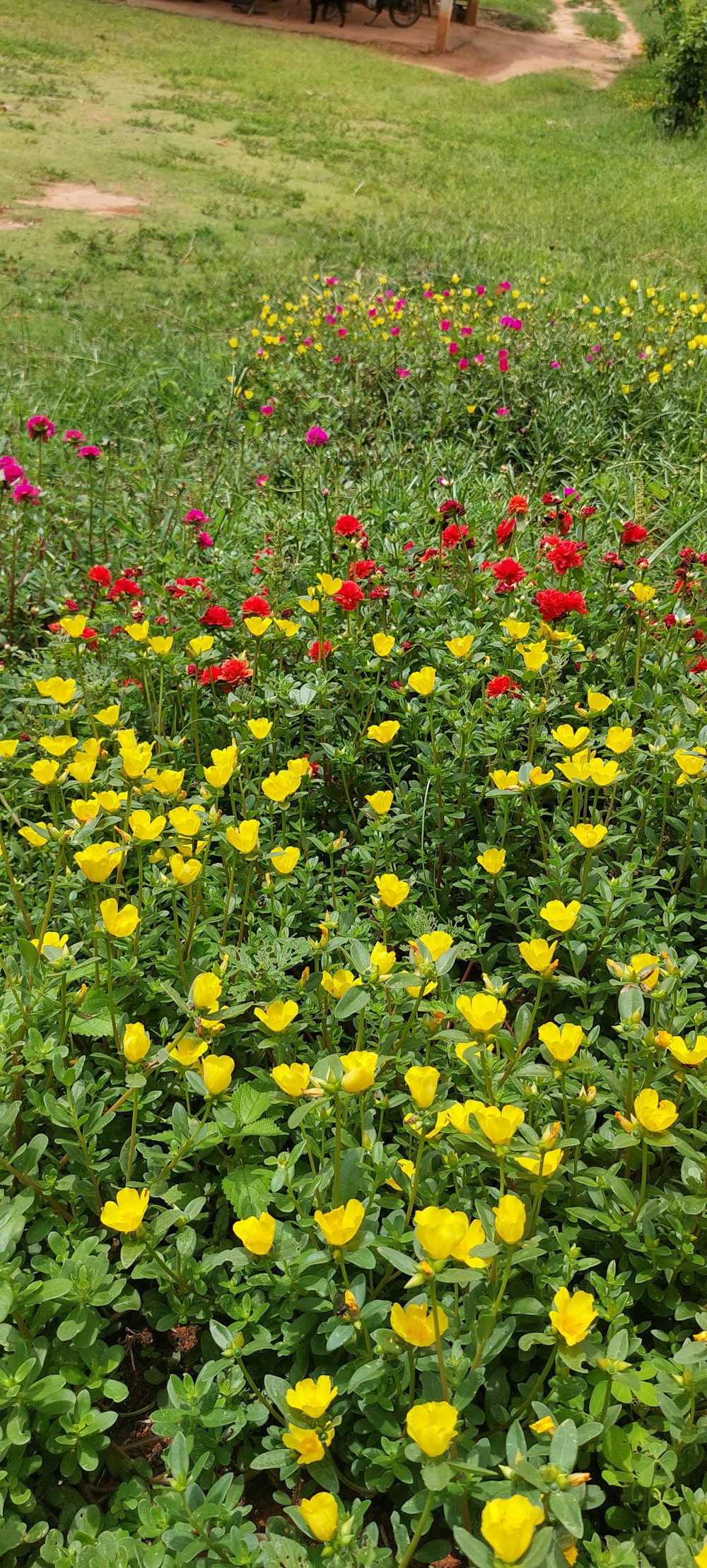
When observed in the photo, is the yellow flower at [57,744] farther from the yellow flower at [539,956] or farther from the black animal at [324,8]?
the black animal at [324,8]

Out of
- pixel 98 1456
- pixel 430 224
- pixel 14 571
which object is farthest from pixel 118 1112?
pixel 430 224

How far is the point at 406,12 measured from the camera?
63.1 feet

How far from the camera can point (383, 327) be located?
5027 millimetres

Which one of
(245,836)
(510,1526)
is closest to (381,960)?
(245,836)

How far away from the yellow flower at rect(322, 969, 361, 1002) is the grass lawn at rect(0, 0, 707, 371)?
15.5 ft

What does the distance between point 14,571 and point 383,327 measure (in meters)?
2.76

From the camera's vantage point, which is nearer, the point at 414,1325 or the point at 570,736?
the point at 414,1325

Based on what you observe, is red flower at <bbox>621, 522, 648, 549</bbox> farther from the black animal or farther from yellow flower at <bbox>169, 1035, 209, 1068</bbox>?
the black animal

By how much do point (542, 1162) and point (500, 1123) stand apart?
0.08 metres

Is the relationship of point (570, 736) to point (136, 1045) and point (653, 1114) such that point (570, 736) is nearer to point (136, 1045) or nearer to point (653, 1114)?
point (653, 1114)

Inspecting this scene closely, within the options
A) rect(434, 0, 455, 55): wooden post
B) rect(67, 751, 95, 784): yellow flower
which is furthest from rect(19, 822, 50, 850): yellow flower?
rect(434, 0, 455, 55): wooden post

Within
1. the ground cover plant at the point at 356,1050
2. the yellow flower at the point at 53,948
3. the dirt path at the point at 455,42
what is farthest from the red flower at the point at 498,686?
the dirt path at the point at 455,42

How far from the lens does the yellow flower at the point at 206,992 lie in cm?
142

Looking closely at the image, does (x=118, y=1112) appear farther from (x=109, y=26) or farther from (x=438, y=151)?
(x=109, y=26)
